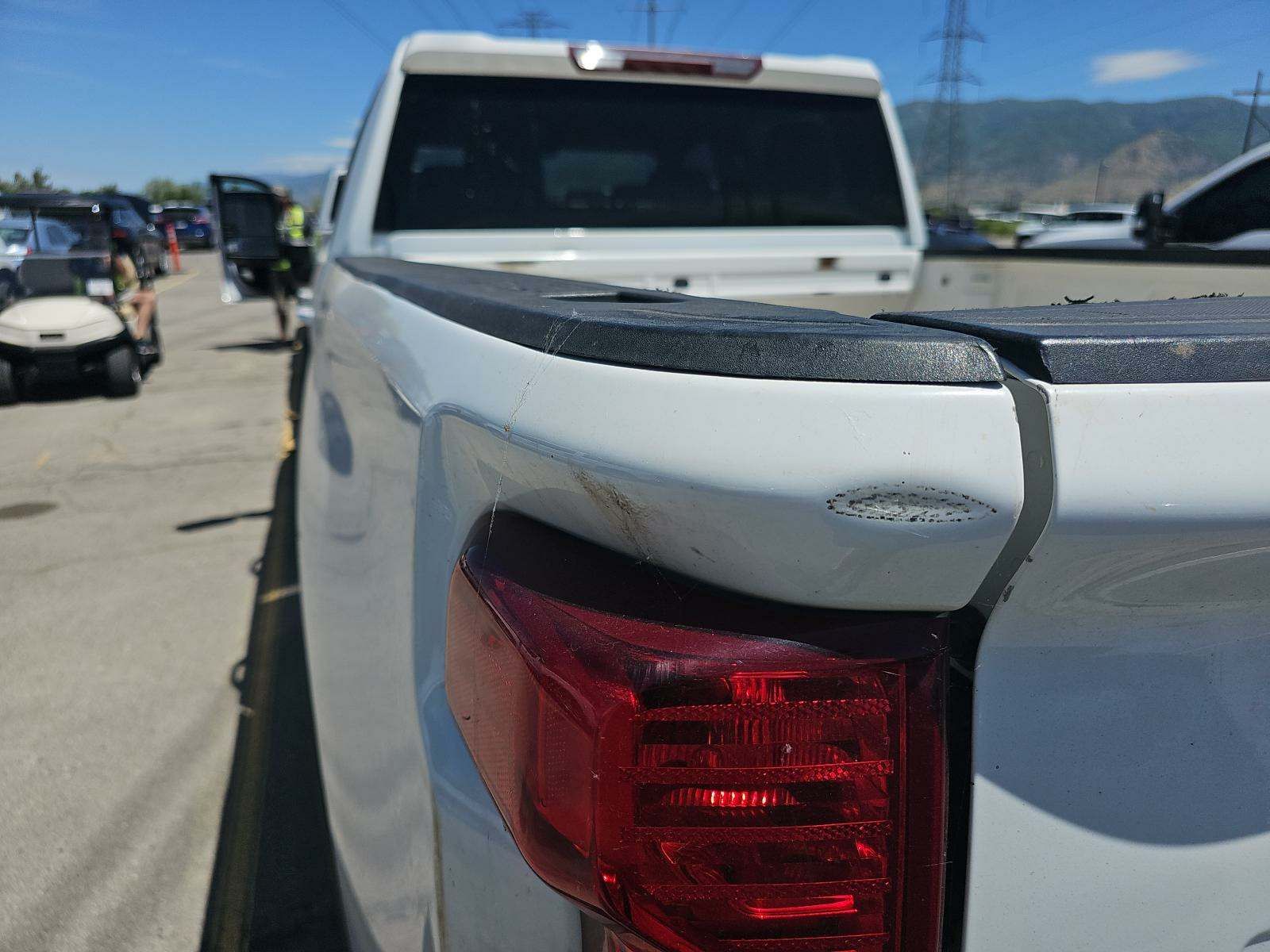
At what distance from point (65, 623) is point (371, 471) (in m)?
3.69

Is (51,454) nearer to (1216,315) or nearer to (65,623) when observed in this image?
(65,623)

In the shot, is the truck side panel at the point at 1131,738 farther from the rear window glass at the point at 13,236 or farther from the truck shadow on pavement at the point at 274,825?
the rear window glass at the point at 13,236

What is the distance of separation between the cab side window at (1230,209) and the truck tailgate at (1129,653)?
5.34 meters

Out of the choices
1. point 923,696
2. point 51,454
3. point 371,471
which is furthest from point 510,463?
point 51,454

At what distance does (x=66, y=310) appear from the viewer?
907 cm

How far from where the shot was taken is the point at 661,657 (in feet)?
2.54

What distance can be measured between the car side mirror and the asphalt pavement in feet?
18.7

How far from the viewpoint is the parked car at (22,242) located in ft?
29.1

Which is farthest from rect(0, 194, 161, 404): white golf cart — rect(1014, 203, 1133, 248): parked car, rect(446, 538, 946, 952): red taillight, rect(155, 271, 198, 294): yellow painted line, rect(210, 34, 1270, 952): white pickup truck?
rect(1014, 203, 1133, 248): parked car

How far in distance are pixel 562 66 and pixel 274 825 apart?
2.85 metres

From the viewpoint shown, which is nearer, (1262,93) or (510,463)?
(510,463)

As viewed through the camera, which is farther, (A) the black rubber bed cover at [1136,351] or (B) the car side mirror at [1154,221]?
(B) the car side mirror at [1154,221]

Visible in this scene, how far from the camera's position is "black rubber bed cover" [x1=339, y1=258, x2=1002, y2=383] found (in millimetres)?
720

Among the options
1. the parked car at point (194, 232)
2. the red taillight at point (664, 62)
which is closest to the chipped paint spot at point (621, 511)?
the red taillight at point (664, 62)
